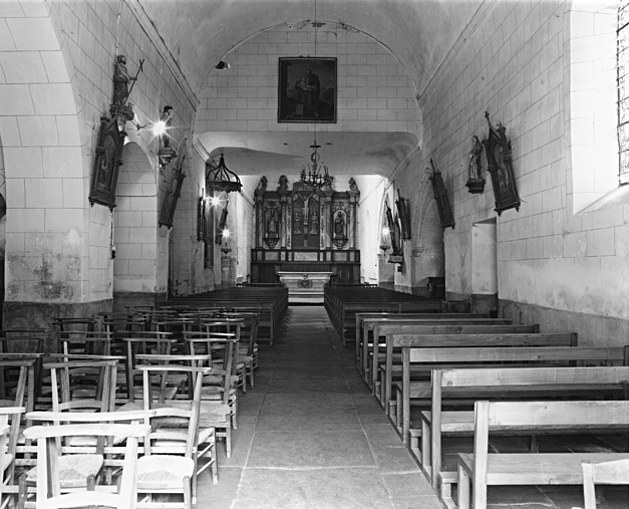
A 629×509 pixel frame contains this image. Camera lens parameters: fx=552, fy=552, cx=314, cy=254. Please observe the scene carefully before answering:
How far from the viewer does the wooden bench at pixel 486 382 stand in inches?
116

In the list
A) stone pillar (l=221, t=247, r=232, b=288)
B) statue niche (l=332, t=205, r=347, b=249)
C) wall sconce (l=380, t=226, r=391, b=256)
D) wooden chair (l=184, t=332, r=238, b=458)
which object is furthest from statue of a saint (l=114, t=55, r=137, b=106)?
statue niche (l=332, t=205, r=347, b=249)

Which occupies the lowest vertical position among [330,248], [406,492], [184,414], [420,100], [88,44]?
[406,492]

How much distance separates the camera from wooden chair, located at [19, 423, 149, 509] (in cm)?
149

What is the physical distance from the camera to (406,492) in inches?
120

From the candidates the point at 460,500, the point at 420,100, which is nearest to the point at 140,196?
the point at 420,100

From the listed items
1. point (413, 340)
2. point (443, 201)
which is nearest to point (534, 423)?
point (413, 340)

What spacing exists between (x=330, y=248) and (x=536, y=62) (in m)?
17.9

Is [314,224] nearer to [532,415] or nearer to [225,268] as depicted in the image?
[225,268]

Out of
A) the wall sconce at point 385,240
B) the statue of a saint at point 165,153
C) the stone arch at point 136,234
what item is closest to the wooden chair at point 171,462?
the stone arch at point 136,234

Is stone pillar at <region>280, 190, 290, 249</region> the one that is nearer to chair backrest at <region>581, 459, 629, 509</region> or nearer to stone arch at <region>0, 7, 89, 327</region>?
stone arch at <region>0, 7, 89, 327</region>

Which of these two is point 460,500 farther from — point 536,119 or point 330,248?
point 330,248

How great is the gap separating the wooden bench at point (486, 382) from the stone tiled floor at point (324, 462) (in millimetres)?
248

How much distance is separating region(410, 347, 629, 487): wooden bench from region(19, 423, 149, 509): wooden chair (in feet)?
5.86

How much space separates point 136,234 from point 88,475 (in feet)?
26.9
